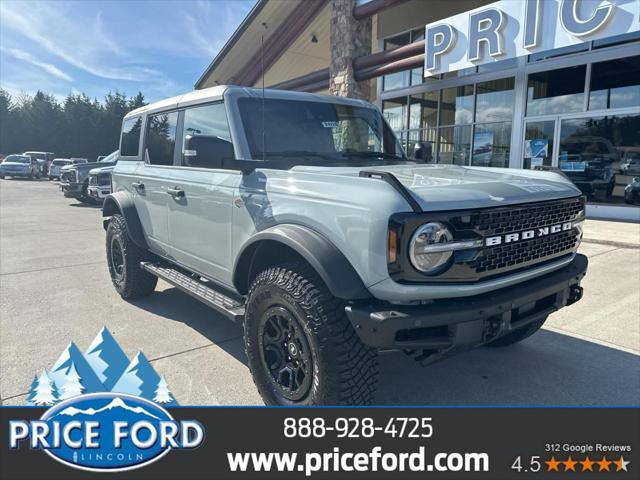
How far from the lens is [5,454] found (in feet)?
7.23

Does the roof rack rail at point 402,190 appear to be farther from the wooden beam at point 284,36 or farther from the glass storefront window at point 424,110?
the wooden beam at point 284,36

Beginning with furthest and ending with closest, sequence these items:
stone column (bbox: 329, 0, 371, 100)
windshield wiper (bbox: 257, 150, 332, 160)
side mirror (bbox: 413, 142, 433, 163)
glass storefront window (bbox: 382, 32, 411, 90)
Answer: glass storefront window (bbox: 382, 32, 411, 90)
stone column (bbox: 329, 0, 371, 100)
side mirror (bbox: 413, 142, 433, 163)
windshield wiper (bbox: 257, 150, 332, 160)

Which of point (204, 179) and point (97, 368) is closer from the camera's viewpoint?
point (97, 368)

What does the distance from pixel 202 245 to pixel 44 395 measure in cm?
142

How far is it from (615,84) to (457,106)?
13.7 ft

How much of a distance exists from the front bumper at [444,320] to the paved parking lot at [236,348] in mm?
646

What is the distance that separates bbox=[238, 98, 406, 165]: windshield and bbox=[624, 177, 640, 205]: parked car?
8.46m

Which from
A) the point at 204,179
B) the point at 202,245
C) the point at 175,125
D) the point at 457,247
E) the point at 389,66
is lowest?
the point at 202,245

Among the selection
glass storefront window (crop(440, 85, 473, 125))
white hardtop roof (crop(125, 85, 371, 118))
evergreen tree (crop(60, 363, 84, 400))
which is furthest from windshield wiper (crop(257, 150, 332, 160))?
glass storefront window (crop(440, 85, 473, 125))

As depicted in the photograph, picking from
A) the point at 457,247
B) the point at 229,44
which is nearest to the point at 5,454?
the point at 457,247

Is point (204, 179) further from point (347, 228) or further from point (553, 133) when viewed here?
point (553, 133)

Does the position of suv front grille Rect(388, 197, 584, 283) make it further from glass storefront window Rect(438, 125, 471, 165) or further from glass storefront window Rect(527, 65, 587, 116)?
glass storefront window Rect(438, 125, 471, 165)

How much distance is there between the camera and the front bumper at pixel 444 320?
2.14 m

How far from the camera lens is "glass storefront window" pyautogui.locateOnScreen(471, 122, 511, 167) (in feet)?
40.2
